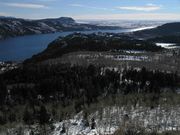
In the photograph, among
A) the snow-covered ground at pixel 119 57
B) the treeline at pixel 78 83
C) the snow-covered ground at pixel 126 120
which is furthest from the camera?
the snow-covered ground at pixel 119 57

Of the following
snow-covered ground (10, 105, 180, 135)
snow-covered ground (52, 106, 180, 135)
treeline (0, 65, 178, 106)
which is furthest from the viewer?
treeline (0, 65, 178, 106)

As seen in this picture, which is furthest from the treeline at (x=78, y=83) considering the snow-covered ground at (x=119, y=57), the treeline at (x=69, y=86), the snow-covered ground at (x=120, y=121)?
the snow-covered ground at (x=119, y=57)

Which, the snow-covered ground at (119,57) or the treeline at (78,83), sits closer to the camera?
the treeline at (78,83)

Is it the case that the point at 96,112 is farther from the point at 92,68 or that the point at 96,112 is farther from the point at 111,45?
the point at 111,45

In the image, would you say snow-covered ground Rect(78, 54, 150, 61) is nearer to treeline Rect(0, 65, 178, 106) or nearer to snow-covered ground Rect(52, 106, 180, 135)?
treeline Rect(0, 65, 178, 106)

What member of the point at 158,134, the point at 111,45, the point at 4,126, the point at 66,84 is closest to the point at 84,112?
the point at 4,126

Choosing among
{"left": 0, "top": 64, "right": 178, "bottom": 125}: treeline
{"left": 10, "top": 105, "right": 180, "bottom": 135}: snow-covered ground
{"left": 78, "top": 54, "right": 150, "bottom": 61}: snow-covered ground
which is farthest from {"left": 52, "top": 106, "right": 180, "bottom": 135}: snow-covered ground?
{"left": 78, "top": 54, "right": 150, "bottom": 61}: snow-covered ground

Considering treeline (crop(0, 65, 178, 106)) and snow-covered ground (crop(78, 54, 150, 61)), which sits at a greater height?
snow-covered ground (crop(78, 54, 150, 61))

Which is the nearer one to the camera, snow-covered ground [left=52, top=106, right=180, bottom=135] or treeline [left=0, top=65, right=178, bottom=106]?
snow-covered ground [left=52, top=106, right=180, bottom=135]

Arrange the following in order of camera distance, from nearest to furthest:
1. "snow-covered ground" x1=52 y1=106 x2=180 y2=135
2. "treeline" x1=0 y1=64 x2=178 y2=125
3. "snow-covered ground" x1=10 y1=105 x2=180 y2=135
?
"snow-covered ground" x1=52 y1=106 x2=180 y2=135, "snow-covered ground" x1=10 y1=105 x2=180 y2=135, "treeline" x1=0 y1=64 x2=178 y2=125

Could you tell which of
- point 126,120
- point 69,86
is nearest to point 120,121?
point 126,120

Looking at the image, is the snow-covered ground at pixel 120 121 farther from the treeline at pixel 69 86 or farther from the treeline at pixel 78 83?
the treeline at pixel 78 83
